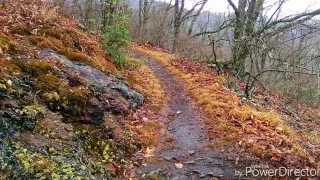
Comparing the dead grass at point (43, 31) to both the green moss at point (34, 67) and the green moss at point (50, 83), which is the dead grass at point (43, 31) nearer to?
the green moss at point (34, 67)

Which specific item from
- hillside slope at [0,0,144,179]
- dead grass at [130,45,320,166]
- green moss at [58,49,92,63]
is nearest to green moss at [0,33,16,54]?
hillside slope at [0,0,144,179]

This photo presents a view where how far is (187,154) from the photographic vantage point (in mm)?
5891

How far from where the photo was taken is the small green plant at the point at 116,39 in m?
10.1

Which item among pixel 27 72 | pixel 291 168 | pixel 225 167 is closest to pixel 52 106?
pixel 27 72

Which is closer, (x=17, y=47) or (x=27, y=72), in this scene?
(x=27, y=72)

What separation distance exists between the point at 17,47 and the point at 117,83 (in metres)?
2.39

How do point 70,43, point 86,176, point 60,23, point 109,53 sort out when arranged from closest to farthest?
point 86,176 < point 70,43 < point 60,23 < point 109,53

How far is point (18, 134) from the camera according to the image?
448 centimetres

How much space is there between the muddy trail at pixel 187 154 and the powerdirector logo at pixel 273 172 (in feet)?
0.50

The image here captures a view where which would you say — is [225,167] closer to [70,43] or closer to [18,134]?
[18,134]

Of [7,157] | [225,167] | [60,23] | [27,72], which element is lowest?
[225,167]

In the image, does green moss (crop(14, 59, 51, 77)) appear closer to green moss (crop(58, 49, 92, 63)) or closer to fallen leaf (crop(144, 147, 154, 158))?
green moss (crop(58, 49, 92, 63))

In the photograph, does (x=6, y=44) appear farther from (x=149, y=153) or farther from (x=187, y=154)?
(x=187, y=154)

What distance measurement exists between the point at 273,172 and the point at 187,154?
149 cm
